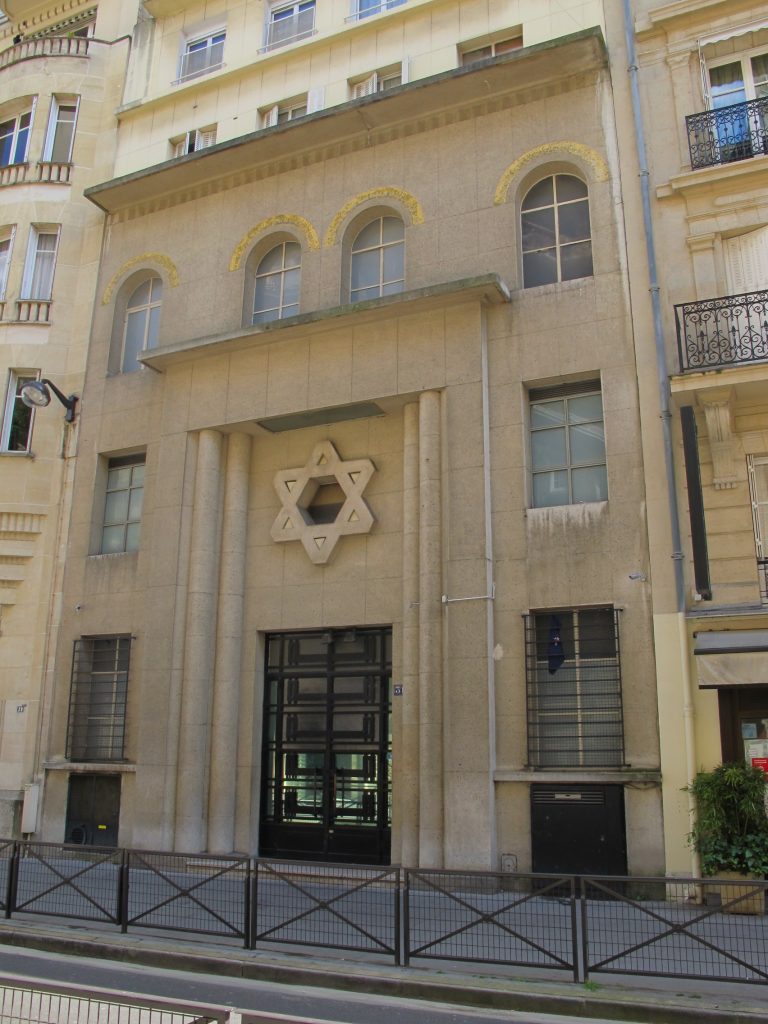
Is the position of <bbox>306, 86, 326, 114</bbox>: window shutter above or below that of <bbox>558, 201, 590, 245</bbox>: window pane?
above

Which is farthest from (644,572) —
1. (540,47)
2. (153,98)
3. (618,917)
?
(153,98)

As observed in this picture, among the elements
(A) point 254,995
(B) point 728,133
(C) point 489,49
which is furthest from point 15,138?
(A) point 254,995

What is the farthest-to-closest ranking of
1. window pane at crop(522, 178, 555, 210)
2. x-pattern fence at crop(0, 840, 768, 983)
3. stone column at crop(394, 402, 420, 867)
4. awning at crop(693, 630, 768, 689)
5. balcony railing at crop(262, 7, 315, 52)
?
1. balcony railing at crop(262, 7, 315, 52)
2. window pane at crop(522, 178, 555, 210)
3. stone column at crop(394, 402, 420, 867)
4. awning at crop(693, 630, 768, 689)
5. x-pattern fence at crop(0, 840, 768, 983)

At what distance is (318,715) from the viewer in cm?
1555

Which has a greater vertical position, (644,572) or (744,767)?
(644,572)

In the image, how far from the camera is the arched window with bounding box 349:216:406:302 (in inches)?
656

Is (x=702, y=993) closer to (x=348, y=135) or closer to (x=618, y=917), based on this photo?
(x=618, y=917)

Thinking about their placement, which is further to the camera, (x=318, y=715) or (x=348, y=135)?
(x=348, y=135)

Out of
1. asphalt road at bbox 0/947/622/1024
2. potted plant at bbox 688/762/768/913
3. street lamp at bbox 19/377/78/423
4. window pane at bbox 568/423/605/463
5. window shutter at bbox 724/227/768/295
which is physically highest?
window shutter at bbox 724/227/768/295

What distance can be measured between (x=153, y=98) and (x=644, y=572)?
50.8 ft

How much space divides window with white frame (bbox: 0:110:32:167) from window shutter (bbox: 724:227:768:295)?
1623 centimetres

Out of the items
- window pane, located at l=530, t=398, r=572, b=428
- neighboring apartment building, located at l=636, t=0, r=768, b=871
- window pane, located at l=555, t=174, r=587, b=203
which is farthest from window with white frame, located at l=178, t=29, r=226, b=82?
window pane, located at l=530, t=398, r=572, b=428

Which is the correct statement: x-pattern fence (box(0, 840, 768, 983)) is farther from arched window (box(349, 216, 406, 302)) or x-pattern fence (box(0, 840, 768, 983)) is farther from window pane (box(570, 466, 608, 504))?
arched window (box(349, 216, 406, 302))

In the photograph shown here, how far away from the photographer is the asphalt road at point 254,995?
24.1ft
